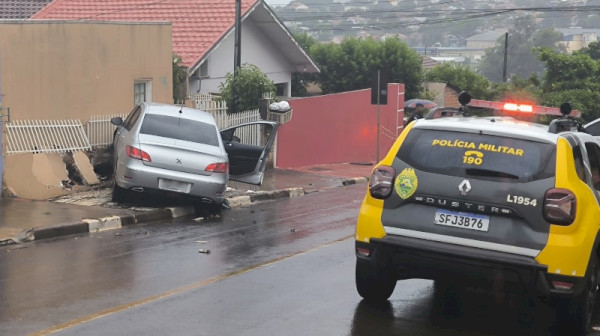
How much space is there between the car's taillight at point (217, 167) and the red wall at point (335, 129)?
9700mm

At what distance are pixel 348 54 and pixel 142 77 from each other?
2534 centimetres

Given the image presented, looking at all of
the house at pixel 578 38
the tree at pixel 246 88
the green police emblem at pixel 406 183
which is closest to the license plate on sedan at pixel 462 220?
the green police emblem at pixel 406 183

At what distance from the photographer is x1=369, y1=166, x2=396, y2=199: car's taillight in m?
8.22

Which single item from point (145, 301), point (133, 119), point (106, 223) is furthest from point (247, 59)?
point (145, 301)

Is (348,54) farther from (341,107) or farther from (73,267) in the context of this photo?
(73,267)

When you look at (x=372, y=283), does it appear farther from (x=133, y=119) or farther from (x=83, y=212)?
(x=133, y=119)

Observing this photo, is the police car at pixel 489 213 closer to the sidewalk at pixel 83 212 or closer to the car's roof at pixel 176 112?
the sidewalk at pixel 83 212

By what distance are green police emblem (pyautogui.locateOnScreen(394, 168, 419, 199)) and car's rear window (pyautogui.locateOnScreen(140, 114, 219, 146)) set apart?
8.12m

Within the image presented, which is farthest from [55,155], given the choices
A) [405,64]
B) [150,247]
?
[405,64]

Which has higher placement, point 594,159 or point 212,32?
point 212,32

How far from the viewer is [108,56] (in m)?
19.2

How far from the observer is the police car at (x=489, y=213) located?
7695mm

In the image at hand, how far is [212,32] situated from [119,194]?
15.9 metres

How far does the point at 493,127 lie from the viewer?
827 cm
